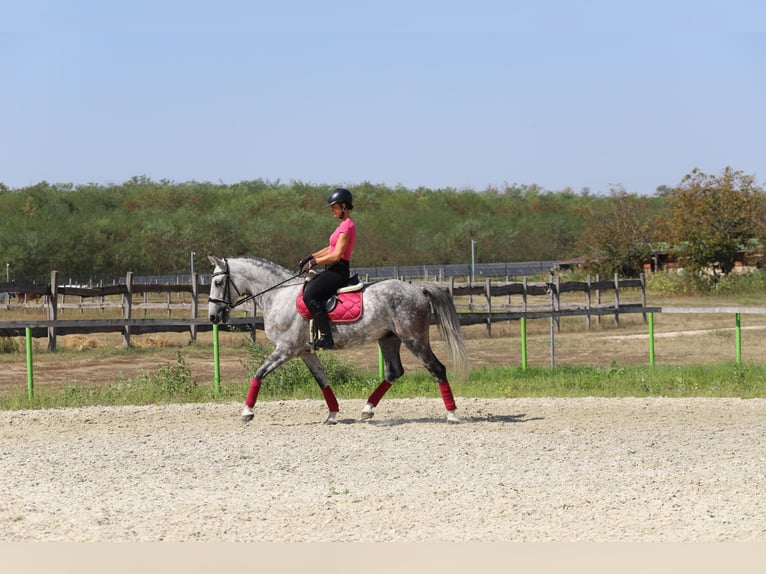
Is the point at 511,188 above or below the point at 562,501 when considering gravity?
above

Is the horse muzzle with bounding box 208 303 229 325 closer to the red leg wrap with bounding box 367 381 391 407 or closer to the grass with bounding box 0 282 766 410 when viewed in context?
the red leg wrap with bounding box 367 381 391 407

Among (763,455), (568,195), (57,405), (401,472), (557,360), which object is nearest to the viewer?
(401,472)

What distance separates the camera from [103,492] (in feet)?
26.9

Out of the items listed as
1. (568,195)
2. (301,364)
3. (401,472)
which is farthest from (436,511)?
(568,195)

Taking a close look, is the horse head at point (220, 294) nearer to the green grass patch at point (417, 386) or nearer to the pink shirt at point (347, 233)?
the pink shirt at point (347, 233)

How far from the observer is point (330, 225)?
95375mm

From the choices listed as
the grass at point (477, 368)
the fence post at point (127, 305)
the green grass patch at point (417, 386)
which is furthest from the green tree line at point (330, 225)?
the green grass patch at point (417, 386)

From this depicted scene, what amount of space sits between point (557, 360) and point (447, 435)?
13.5m

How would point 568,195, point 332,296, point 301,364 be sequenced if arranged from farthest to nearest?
point 568,195
point 301,364
point 332,296

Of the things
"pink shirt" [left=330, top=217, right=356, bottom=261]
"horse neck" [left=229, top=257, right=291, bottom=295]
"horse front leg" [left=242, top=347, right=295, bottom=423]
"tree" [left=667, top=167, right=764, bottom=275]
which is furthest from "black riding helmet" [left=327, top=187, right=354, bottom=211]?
Result: "tree" [left=667, top=167, right=764, bottom=275]

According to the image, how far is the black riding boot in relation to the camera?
11539 millimetres

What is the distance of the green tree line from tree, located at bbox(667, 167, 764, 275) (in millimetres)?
68

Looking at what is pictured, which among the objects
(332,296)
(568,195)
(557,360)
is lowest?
(557,360)

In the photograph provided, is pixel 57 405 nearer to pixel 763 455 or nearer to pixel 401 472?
pixel 401 472
